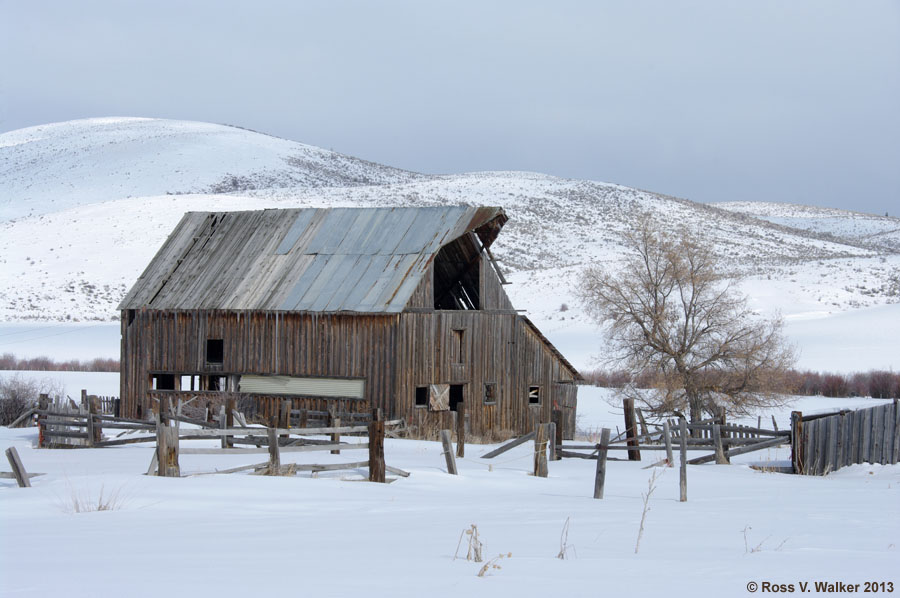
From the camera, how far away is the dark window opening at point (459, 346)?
29.0 meters

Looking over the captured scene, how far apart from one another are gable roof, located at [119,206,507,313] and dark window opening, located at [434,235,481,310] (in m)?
0.96

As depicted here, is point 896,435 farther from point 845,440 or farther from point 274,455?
point 274,455

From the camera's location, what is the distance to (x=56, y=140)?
490 ft

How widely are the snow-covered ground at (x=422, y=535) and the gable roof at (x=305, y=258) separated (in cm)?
1158

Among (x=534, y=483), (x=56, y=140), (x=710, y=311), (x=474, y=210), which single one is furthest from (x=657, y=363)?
(x=56, y=140)

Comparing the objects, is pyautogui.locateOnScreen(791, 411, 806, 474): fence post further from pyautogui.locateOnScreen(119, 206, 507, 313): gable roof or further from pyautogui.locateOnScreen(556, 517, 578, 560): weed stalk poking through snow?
pyautogui.locateOnScreen(119, 206, 507, 313): gable roof

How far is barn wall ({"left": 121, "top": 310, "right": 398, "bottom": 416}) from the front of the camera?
27344 millimetres

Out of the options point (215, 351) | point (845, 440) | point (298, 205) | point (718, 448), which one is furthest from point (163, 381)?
point (298, 205)

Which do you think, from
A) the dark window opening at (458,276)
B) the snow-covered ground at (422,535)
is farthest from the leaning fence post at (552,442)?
the dark window opening at (458,276)

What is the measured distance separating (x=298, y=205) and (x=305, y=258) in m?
62.9

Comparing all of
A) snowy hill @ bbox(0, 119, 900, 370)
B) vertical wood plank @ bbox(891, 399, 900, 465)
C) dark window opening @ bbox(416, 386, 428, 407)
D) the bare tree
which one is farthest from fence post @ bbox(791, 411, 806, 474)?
snowy hill @ bbox(0, 119, 900, 370)

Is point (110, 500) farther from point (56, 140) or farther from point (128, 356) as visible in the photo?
point (56, 140)

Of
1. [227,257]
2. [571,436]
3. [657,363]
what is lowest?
[571,436]

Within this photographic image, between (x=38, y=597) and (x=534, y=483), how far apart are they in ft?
34.0
